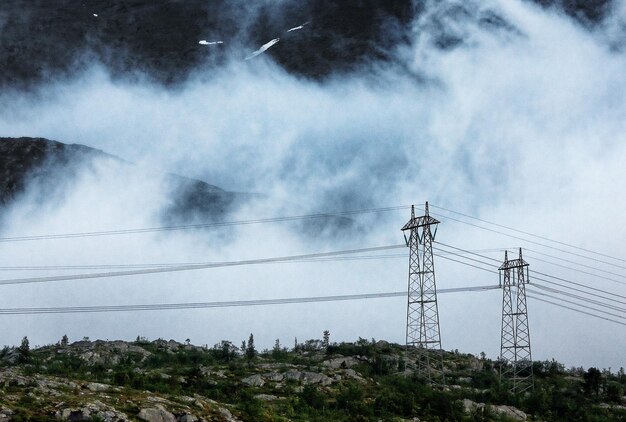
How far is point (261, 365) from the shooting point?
109562 mm

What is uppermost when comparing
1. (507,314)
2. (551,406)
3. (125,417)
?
(507,314)

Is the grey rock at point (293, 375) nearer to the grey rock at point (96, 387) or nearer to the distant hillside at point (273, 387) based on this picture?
the distant hillside at point (273, 387)

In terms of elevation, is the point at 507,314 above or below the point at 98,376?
above

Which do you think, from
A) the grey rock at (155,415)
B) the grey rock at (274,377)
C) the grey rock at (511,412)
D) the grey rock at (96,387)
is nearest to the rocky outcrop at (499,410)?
the grey rock at (511,412)

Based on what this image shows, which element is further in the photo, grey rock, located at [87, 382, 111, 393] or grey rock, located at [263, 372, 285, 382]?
grey rock, located at [263, 372, 285, 382]

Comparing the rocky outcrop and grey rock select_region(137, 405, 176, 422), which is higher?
the rocky outcrop

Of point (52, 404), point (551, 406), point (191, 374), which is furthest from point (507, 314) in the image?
point (52, 404)

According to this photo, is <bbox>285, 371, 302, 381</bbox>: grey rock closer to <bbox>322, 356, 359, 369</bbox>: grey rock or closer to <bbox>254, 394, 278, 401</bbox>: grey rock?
<bbox>254, 394, 278, 401</bbox>: grey rock

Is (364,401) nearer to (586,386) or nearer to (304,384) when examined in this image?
(304,384)

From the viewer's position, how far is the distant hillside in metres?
70.4

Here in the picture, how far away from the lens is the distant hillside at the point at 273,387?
7038 centimetres

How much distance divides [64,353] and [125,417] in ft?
190

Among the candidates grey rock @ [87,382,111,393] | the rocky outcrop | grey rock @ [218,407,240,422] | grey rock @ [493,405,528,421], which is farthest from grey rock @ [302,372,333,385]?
grey rock @ [87,382,111,393]

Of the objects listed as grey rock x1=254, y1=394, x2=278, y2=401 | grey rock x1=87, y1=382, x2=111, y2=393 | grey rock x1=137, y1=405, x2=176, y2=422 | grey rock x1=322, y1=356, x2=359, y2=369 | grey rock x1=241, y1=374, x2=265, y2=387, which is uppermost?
grey rock x1=322, y1=356, x2=359, y2=369
